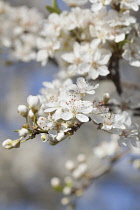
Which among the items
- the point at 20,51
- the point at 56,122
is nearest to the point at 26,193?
the point at 20,51

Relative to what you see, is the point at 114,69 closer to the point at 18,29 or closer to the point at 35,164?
the point at 18,29

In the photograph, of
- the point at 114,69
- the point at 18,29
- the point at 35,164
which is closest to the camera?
the point at 114,69

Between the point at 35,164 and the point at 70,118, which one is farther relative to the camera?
the point at 35,164

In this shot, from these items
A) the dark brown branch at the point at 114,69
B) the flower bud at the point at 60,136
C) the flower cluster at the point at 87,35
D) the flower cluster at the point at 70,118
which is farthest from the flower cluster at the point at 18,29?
the flower bud at the point at 60,136

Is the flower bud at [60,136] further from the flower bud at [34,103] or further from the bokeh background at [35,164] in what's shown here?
the bokeh background at [35,164]

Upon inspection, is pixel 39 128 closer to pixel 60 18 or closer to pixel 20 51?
pixel 60 18

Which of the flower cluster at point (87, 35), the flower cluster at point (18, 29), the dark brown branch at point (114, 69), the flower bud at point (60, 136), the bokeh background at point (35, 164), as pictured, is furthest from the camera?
the bokeh background at point (35, 164)

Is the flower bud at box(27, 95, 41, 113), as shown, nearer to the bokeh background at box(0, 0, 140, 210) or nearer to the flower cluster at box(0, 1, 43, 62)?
the flower cluster at box(0, 1, 43, 62)

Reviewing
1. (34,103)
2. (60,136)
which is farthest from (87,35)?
(60,136)

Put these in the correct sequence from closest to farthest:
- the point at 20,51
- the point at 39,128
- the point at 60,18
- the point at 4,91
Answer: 1. the point at 39,128
2. the point at 60,18
3. the point at 20,51
4. the point at 4,91
